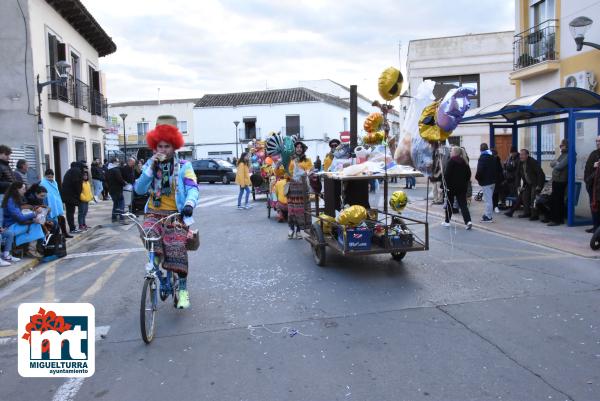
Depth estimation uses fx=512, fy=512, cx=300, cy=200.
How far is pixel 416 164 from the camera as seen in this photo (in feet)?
21.9

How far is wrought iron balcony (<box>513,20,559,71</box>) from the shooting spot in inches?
584

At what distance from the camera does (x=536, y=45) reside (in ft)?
51.6

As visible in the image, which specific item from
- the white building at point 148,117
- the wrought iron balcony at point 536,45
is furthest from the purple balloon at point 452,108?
the white building at point 148,117

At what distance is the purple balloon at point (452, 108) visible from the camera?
588 cm

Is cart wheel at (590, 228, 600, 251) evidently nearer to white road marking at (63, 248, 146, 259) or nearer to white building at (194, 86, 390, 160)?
white road marking at (63, 248, 146, 259)

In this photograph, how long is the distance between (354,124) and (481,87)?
20.0 m

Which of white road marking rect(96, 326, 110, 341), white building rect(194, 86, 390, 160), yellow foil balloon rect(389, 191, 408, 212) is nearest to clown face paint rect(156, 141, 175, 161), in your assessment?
white road marking rect(96, 326, 110, 341)

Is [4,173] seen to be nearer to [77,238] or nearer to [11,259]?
[11,259]

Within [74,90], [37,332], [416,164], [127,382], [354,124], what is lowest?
[127,382]

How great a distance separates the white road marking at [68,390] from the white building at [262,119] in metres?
43.9

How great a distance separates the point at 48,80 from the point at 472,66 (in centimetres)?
2026

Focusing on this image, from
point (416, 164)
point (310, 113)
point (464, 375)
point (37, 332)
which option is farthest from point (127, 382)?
point (310, 113)

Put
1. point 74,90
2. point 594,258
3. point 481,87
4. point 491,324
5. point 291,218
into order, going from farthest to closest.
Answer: point 481,87
point 74,90
point 291,218
point 594,258
point 491,324

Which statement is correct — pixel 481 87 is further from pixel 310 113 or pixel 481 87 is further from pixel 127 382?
pixel 127 382
